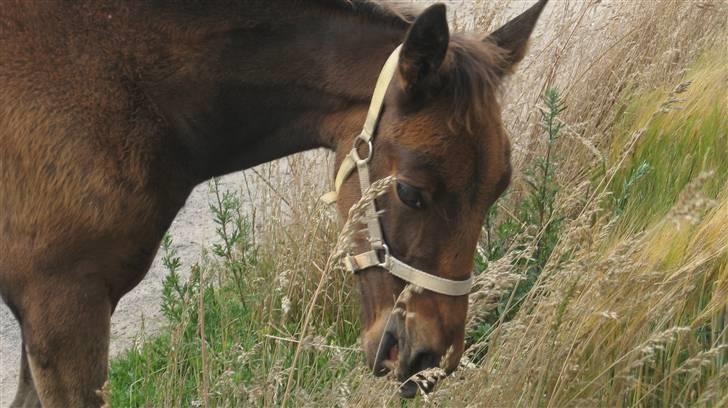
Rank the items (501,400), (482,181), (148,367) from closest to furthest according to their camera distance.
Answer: (482,181) → (501,400) → (148,367)

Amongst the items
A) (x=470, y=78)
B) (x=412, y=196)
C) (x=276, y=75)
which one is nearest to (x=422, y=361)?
(x=412, y=196)

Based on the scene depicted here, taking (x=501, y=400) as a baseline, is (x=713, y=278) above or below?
above

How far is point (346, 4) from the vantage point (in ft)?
9.77

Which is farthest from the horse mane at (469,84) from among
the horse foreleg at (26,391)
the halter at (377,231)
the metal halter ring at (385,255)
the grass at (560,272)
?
the horse foreleg at (26,391)

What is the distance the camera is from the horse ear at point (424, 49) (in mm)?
2545

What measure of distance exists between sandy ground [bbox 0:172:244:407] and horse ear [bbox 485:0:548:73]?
1.96m

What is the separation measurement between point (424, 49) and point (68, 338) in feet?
4.35

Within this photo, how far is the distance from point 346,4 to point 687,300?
1.67 m

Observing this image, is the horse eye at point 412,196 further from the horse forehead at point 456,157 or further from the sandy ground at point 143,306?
the sandy ground at point 143,306

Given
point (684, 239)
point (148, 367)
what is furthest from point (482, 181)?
point (148, 367)

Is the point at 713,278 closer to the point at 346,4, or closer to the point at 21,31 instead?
the point at 346,4

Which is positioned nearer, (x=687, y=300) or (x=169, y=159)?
(x=169, y=159)

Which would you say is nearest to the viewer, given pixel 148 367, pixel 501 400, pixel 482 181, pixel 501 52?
pixel 482 181

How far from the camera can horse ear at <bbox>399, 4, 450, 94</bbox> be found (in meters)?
2.54
